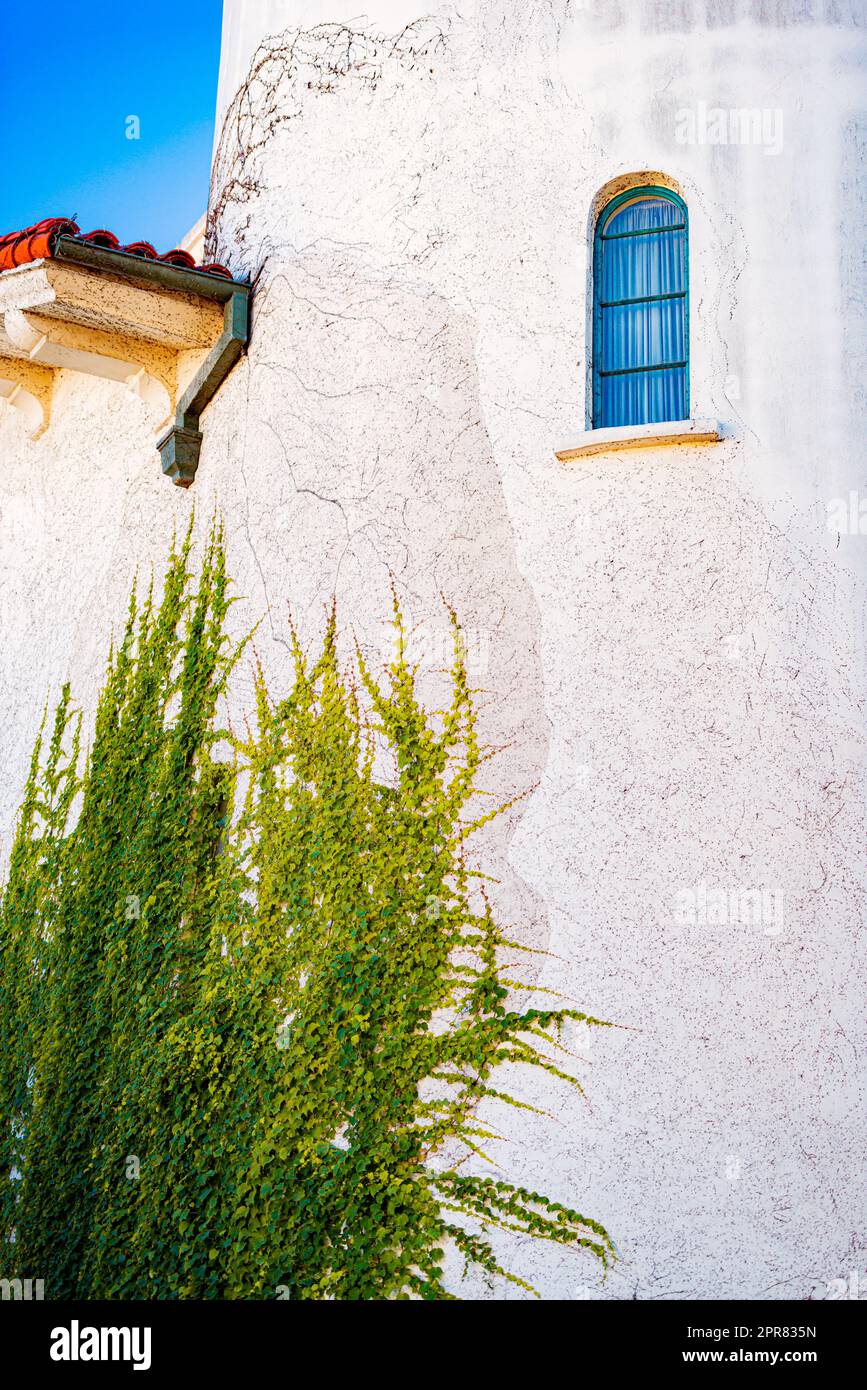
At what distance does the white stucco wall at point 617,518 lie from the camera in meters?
7.10

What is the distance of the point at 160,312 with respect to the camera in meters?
9.93

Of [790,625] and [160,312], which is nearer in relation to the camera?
[790,625]

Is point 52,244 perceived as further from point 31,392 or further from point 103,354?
point 31,392

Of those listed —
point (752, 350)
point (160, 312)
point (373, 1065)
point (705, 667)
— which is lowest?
point (373, 1065)

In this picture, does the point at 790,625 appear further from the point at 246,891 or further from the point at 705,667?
the point at 246,891

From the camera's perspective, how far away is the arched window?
851 centimetres

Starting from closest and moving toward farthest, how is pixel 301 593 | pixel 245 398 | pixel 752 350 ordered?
pixel 752 350 → pixel 301 593 → pixel 245 398

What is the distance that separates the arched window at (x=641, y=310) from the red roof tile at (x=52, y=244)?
271 centimetres

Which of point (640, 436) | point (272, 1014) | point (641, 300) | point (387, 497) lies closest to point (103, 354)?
point (387, 497)

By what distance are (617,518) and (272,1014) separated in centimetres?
329

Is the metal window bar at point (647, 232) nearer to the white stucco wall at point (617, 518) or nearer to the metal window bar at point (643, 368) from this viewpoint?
the white stucco wall at point (617, 518)

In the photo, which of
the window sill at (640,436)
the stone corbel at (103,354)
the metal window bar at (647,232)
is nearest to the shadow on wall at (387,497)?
the window sill at (640,436)

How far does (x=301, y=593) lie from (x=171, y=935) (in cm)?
220
